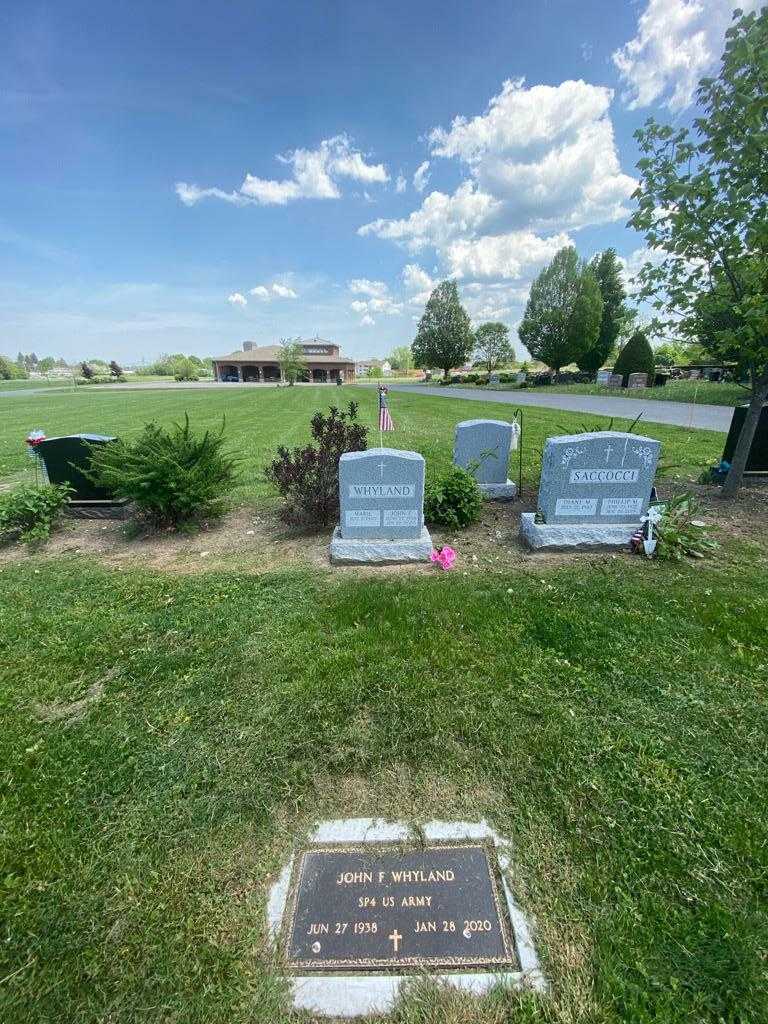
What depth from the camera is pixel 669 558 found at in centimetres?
457

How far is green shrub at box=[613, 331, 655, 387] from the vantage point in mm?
34144

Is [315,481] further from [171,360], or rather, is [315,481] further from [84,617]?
[171,360]

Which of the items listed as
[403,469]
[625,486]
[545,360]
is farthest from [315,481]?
[545,360]

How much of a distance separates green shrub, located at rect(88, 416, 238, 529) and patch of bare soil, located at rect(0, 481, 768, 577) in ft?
1.06

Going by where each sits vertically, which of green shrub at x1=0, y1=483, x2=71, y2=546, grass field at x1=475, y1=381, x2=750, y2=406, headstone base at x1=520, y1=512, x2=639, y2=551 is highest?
green shrub at x1=0, y1=483, x2=71, y2=546

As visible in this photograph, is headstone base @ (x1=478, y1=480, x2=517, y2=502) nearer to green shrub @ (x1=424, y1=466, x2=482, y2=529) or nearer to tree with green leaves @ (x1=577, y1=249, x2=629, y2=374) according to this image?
green shrub @ (x1=424, y1=466, x2=482, y2=529)

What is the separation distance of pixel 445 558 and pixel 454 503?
1158 mm

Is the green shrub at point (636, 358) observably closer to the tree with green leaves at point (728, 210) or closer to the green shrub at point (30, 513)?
the tree with green leaves at point (728, 210)

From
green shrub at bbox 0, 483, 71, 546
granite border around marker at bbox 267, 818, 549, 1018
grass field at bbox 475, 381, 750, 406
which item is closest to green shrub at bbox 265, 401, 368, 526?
green shrub at bbox 0, 483, 71, 546

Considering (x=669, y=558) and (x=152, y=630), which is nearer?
(x=152, y=630)

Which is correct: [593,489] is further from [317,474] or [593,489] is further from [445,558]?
[317,474]

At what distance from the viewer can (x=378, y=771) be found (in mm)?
2277

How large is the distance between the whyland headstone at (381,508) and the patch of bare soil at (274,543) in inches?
6.4

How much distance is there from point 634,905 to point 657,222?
704 centimetres
